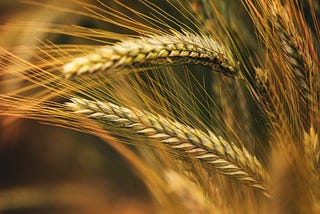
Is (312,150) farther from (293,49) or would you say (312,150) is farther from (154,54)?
(154,54)

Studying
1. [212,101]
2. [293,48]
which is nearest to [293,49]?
[293,48]

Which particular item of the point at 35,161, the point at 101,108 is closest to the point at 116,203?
the point at 35,161

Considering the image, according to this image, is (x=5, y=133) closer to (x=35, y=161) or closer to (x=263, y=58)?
(x=35, y=161)

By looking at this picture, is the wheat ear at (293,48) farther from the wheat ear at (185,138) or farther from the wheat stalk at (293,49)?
the wheat ear at (185,138)

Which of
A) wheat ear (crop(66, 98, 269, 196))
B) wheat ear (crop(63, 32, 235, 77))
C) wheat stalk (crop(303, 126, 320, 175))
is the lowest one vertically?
wheat stalk (crop(303, 126, 320, 175))

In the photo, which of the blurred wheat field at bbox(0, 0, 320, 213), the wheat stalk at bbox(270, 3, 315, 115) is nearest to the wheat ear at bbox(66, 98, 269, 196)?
the blurred wheat field at bbox(0, 0, 320, 213)

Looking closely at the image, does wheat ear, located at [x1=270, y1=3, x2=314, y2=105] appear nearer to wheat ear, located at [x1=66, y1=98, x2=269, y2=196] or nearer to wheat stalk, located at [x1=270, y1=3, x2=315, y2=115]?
wheat stalk, located at [x1=270, y1=3, x2=315, y2=115]
